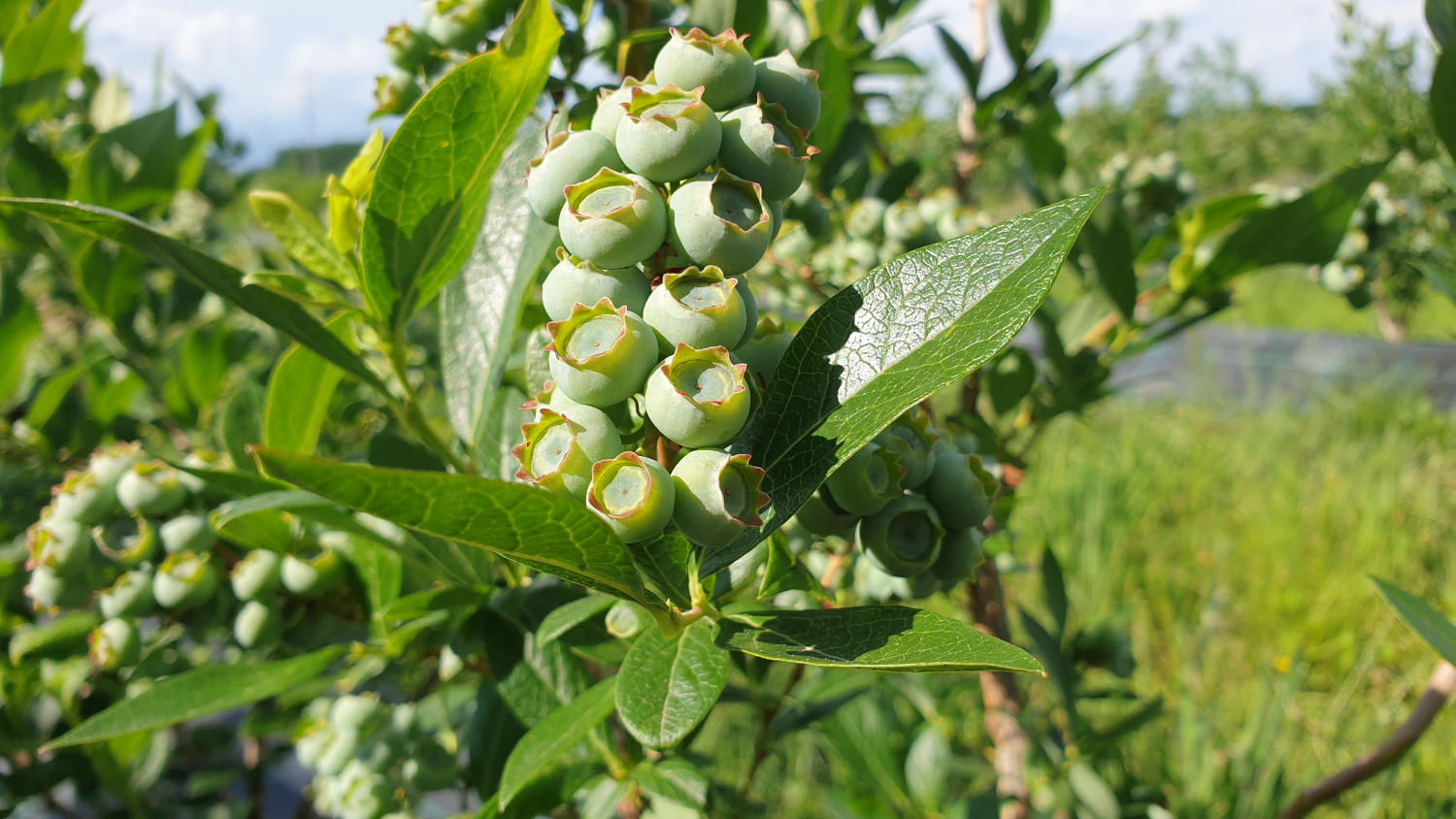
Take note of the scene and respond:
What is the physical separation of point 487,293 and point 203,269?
206mm

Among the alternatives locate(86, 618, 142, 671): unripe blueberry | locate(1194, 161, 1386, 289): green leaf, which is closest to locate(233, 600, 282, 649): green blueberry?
locate(86, 618, 142, 671): unripe blueberry

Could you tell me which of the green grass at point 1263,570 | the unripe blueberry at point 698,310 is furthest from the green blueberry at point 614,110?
the green grass at point 1263,570

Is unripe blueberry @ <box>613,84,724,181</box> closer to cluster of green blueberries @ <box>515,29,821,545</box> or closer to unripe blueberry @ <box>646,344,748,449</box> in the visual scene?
cluster of green blueberries @ <box>515,29,821,545</box>

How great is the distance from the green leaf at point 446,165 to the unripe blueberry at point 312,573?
299 mm

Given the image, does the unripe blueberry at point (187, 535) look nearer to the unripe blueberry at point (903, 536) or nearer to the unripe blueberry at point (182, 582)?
the unripe blueberry at point (182, 582)

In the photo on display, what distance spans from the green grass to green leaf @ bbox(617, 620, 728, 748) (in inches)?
70.3

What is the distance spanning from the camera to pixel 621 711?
18.8 inches

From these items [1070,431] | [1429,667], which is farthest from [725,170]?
[1070,431]

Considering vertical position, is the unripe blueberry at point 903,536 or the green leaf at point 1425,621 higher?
the unripe blueberry at point 903,536

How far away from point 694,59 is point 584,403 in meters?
0.22

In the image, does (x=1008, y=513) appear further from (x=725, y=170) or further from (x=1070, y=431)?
(x=1070, y=431)

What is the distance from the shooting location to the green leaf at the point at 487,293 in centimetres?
67

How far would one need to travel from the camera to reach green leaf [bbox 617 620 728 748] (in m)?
0.47

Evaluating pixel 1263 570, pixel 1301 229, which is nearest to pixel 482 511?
pixel 1301 229
